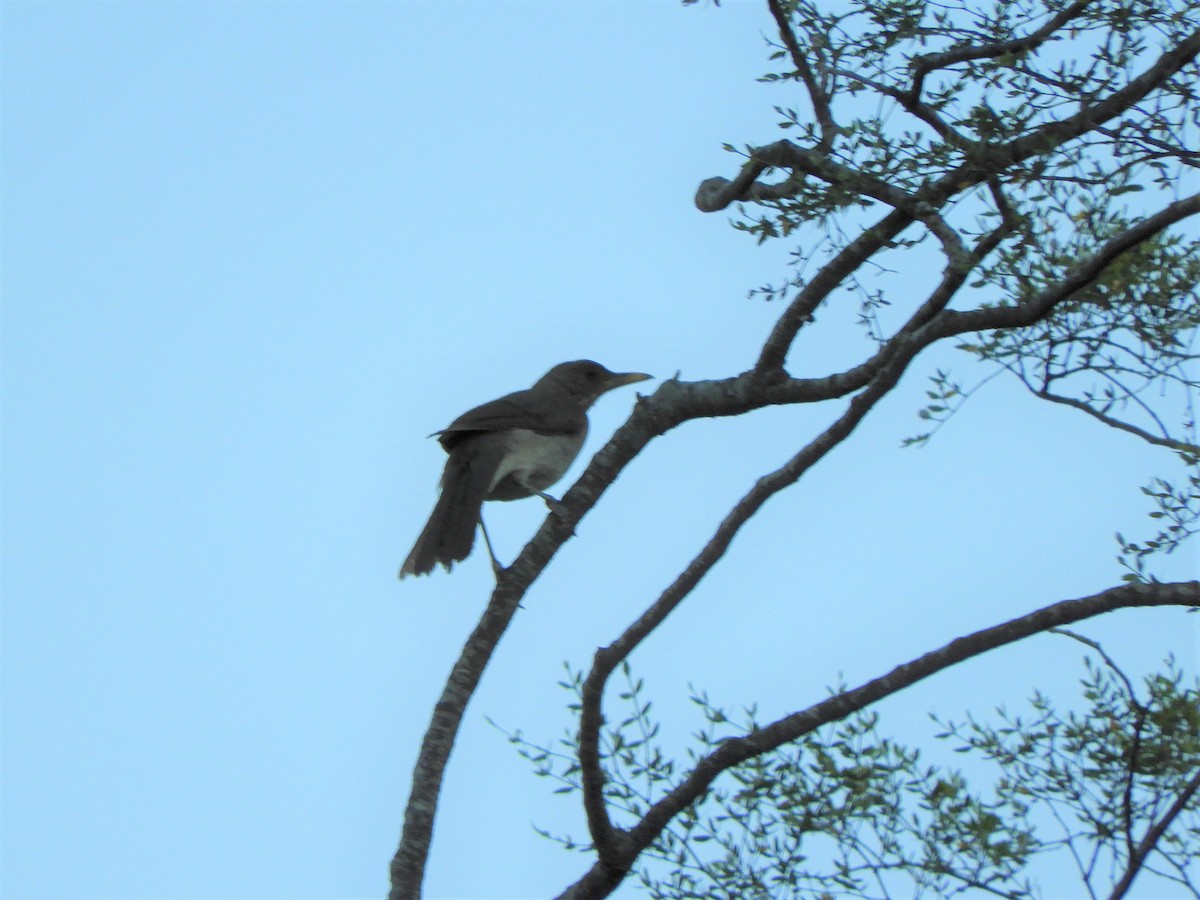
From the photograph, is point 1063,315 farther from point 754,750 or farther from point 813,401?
point 754,750

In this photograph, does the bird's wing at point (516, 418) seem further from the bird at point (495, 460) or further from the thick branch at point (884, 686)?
the thick branch at point (884, 686)

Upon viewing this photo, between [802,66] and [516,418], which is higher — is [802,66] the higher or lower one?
the higher one

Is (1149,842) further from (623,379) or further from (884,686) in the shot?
(623,379)

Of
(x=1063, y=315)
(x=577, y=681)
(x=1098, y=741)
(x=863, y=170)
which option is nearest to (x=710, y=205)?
(x=863, y=170)

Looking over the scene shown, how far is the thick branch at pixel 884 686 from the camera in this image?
5.32 meters

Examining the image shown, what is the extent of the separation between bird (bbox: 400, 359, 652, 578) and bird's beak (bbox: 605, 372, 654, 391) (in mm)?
457

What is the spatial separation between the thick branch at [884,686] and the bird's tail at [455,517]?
2.32m

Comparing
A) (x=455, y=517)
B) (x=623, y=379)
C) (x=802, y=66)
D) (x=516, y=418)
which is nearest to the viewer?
(x=802, y=66)

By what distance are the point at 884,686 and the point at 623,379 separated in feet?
14.5

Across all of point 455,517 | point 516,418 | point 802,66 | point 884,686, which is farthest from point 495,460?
point 884,686

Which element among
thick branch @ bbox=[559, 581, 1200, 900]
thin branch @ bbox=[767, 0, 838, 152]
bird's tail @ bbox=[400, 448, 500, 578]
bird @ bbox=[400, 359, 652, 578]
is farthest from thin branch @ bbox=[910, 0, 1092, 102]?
bird's tail @ bbox=[400, 448, 500, 578]

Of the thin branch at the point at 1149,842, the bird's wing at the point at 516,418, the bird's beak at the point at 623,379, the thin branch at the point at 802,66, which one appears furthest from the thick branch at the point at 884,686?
the bird's beak at the point at 623,379

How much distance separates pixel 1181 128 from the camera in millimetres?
6109

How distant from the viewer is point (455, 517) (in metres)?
7.54
